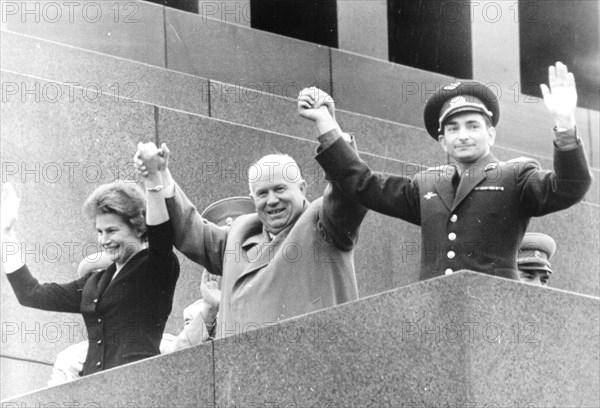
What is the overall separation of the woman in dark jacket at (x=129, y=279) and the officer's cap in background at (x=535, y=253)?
2.09 meters

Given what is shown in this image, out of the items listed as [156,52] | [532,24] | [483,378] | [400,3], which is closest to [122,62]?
[156,52]

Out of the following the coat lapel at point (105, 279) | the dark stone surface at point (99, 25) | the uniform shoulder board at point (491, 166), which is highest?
the dark stone surface at point (99, 25)

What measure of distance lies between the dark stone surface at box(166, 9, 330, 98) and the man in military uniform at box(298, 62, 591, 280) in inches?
186

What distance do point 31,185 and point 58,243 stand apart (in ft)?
1.46

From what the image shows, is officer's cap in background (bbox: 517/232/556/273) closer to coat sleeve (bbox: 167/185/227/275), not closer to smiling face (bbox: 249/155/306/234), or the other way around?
smiling face (bbox: 249/155/306/234)

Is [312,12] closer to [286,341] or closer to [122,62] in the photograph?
[122,62]

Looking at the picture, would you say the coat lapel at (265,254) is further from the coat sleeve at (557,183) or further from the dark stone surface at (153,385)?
the coat sleeve at (557,183)

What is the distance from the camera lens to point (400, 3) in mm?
17250

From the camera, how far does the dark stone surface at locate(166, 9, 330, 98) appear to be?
1554 cm

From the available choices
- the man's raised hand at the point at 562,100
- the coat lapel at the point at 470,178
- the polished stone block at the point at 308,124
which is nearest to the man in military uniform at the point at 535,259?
the coat lapel at the point at 470,178

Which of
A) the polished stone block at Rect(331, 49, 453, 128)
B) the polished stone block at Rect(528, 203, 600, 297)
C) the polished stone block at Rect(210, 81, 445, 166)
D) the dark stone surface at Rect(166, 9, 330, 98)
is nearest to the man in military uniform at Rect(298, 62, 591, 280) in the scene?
the polished stone block at Rect(210, 81, 445, 166)

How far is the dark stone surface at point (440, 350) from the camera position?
9.56m

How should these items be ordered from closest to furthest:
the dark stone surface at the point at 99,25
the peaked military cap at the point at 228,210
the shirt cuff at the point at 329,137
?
the shirt cuff at the point at 329,137 < the peaked military cap at the point at 228,210 < the dark stone surface at the point at 99,25

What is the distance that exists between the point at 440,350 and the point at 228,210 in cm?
318
